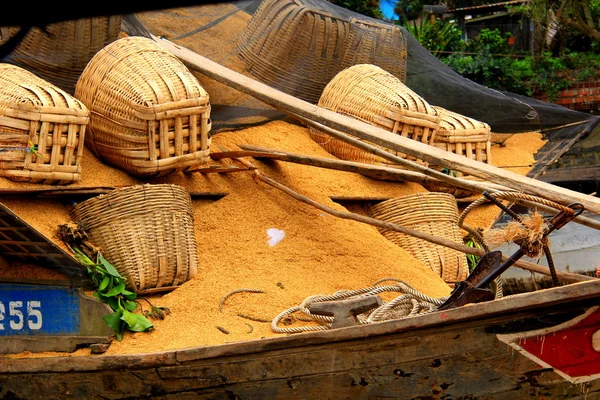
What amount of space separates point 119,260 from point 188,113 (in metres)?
0.91

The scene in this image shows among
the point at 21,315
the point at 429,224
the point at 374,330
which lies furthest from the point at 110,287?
the point at 429,224

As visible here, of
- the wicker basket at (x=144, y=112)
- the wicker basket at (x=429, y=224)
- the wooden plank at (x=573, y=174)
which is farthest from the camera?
the wooden plank at (x=573, y=174)

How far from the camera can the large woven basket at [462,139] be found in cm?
595

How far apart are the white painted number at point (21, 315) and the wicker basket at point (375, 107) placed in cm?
229

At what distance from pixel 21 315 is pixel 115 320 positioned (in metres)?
0.47

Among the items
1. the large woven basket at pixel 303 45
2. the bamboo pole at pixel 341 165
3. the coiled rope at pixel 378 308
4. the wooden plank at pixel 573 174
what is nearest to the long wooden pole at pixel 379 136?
the bamboo pole at pixel 341 165

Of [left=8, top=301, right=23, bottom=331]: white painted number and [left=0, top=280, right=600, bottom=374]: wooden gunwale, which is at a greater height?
[left=0, top=280, right=600, bottom=374]: wooden gunwale

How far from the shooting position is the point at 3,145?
4473 millimetres

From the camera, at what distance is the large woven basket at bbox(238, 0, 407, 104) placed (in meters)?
6.33

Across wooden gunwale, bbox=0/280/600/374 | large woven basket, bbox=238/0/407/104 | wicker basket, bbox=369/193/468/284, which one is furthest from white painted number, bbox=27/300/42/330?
large woven basket, bbox=238/0/407/104

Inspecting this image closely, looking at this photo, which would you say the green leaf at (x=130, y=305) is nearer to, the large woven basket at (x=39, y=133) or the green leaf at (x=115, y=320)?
the green leaf at (x=115, y=320)

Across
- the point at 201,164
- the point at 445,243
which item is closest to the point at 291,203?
the point at 201,164

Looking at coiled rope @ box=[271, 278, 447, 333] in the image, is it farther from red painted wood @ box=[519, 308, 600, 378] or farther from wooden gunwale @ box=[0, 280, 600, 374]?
red painted wood @ box=[519, 308, 600, 378]

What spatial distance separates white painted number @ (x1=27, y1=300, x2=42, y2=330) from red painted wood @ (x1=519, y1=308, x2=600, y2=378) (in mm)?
2206
